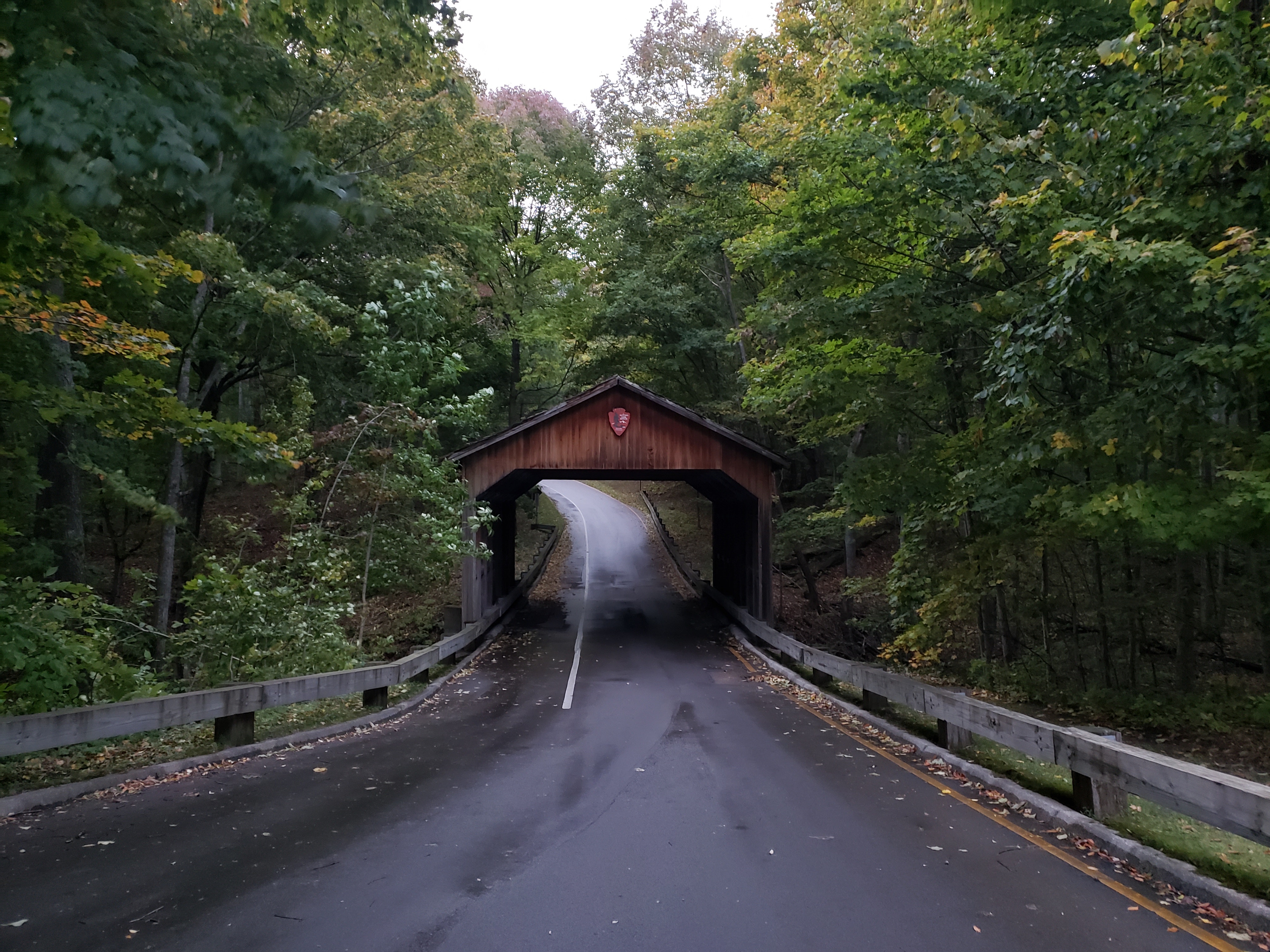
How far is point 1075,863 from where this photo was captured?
466 centimetres

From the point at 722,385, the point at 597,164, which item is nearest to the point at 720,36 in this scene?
the point at 597,164

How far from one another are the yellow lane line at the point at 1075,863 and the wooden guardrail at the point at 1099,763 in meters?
0.52

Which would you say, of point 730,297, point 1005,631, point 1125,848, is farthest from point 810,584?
point 1125,848

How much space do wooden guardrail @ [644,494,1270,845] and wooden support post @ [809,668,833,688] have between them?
230 cm

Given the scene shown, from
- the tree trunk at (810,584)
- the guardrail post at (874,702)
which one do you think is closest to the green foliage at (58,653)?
the guardrail post at (874,702)

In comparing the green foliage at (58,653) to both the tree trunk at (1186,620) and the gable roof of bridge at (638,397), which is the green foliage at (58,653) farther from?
the tree trunk at (1186,620)

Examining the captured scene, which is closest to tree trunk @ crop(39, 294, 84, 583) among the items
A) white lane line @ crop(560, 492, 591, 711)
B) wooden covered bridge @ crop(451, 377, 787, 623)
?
wooden covered bridge @ crop(451, 377, 787, 623)

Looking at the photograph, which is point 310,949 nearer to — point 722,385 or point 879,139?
point 879,139

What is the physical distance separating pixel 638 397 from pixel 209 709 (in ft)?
39.8

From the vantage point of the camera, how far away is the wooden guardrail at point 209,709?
5316 mm

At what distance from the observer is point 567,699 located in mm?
11023

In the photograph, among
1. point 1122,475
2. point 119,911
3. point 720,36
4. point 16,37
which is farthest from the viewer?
point 720,36

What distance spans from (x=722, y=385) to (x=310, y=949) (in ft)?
84.1

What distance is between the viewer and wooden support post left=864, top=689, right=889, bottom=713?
9492 millimetres
